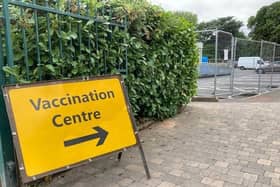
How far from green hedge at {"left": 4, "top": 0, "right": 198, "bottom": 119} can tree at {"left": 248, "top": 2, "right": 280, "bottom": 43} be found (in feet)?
81.9

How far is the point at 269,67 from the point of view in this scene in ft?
33.9

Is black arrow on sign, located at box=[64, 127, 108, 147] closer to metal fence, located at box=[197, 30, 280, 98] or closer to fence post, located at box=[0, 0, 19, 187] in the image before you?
fence post, located at box=[0, 0, 19, 187]

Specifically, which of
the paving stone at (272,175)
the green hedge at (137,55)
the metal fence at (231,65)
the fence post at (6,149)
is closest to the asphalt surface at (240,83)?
the metal fence at (231,65)

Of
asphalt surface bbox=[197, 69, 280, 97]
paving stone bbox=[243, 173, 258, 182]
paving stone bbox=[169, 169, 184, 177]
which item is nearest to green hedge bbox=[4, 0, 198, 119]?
paving stone bbox=[169, 169, 184, 177]

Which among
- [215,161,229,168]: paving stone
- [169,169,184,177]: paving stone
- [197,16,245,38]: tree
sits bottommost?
[215,161,229,168]: paving stone

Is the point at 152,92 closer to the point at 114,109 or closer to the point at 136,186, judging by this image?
the point at 114,109

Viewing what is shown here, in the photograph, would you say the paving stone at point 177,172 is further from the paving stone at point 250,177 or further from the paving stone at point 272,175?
the paving stone at point 272,175

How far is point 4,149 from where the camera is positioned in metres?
2.02

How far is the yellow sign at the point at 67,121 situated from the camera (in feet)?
6.03

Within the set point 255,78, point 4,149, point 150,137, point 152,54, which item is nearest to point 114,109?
point 4,149

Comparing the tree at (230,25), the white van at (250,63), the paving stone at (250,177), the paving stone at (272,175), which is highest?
the tree at (230,25)

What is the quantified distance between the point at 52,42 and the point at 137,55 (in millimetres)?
1263

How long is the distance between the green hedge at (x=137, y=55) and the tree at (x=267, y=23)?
2498cm

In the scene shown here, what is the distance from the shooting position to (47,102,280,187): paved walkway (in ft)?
7.72
